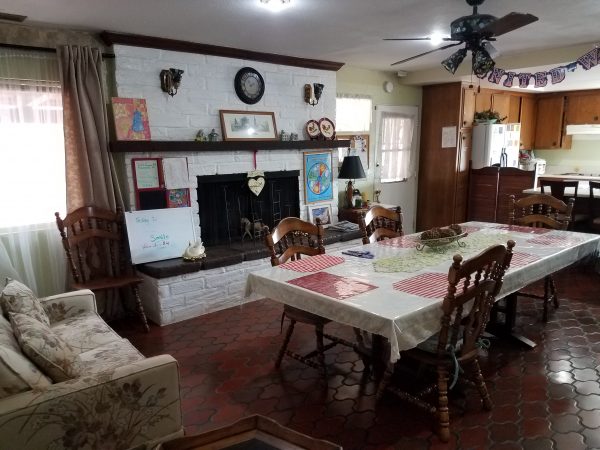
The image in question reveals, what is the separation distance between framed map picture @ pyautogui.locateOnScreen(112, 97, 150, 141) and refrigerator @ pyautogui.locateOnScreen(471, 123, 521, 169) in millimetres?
4273

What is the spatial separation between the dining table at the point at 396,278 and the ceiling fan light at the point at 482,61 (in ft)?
3.55

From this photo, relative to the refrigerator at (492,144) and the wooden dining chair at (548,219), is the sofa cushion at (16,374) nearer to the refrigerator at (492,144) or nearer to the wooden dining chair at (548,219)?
the wooden dining chair at (548,219)

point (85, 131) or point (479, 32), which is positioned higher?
point (479, 32)

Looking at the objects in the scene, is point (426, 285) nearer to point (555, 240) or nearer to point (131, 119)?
point (555, 240)

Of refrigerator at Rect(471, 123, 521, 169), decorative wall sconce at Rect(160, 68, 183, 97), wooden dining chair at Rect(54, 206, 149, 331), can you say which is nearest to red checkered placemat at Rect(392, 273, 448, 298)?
wooden dining chair at Rect(54, 206, 149, 331)

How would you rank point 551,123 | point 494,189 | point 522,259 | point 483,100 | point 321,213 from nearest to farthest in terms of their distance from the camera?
point 522,259 < point 321,213 < point 494,189 < point 483,100 < point 551,123

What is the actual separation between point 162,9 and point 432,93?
161 inches

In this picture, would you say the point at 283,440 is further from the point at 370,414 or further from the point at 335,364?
the point at 335,364

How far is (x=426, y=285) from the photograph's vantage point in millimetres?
2066

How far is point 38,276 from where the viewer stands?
329 centimetres

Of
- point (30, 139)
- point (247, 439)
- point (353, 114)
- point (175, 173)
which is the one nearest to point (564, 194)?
point (353, 114)

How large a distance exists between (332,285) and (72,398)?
115cm

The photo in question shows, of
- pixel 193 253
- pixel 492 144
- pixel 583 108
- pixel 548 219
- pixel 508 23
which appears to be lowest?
pixel 193 253

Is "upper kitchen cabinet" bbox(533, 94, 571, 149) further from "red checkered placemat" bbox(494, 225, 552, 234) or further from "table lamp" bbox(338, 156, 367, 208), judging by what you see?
"red checkered placemat" bbox(494, 225, 552, 234)
